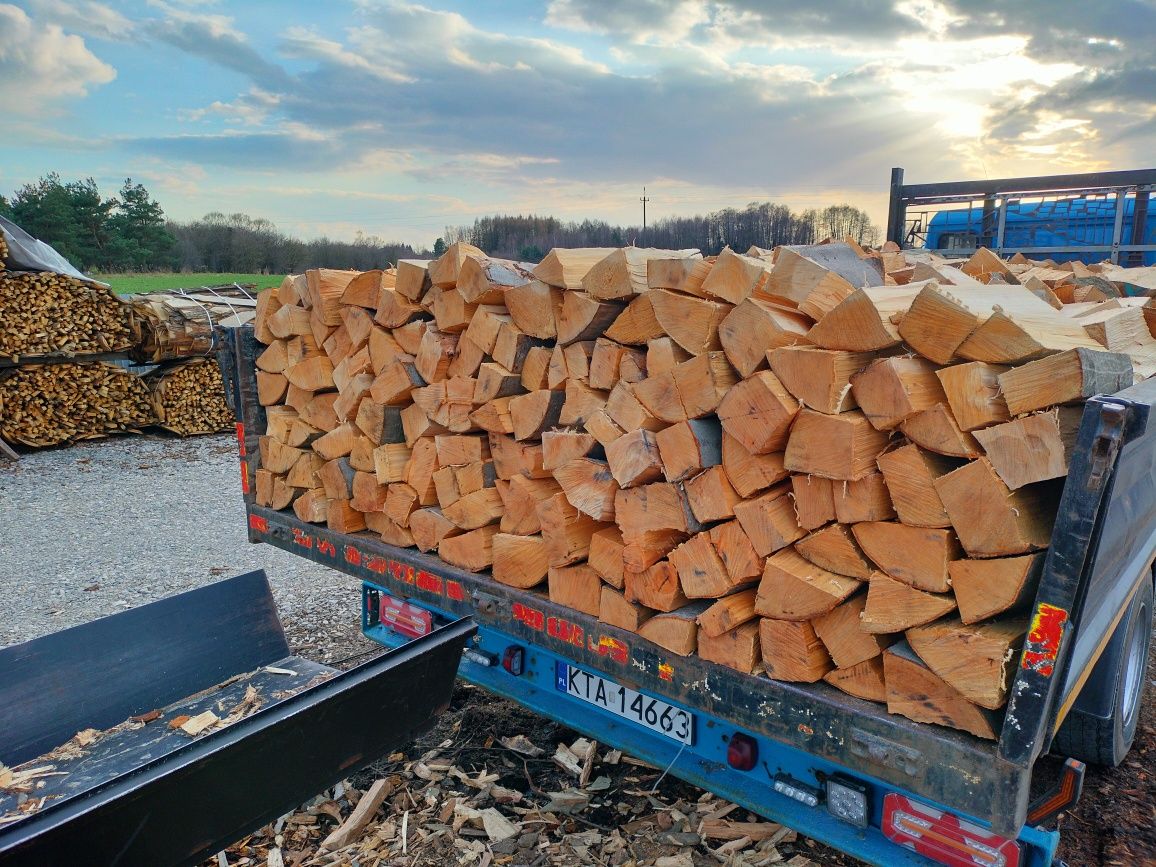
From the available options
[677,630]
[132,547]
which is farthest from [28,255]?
[677,630]

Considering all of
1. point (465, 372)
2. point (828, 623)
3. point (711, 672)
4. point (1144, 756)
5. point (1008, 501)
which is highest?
point (465, 372)

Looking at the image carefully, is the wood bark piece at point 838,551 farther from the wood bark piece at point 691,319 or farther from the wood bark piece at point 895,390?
the wood bark piece at point 691,319

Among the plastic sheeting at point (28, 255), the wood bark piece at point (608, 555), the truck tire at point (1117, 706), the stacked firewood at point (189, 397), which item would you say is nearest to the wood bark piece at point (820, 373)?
→ the wood bark piece at point (608, 555)

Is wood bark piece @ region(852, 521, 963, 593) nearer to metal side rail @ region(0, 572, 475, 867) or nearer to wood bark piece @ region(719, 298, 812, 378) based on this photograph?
wood bark piece @ region(719, 298, 812, 378)

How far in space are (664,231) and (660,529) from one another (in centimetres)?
1016

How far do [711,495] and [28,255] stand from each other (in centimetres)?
1161

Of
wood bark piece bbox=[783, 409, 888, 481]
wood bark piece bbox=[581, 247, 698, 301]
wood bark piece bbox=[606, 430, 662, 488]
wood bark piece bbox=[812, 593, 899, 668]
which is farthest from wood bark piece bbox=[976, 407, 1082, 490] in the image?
wood bark piece bbox=[581, 247, 698, 301]

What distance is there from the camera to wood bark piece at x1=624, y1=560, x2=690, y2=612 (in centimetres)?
262

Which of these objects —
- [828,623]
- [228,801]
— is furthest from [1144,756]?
[228,801]

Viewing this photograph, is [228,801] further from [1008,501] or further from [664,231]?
[664,231]

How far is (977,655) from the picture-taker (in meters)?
2.06

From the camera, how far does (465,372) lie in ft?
10.5

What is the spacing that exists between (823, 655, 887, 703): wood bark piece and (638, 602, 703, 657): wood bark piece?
45cm

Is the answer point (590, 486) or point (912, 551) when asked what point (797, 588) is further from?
point (590, 486)
